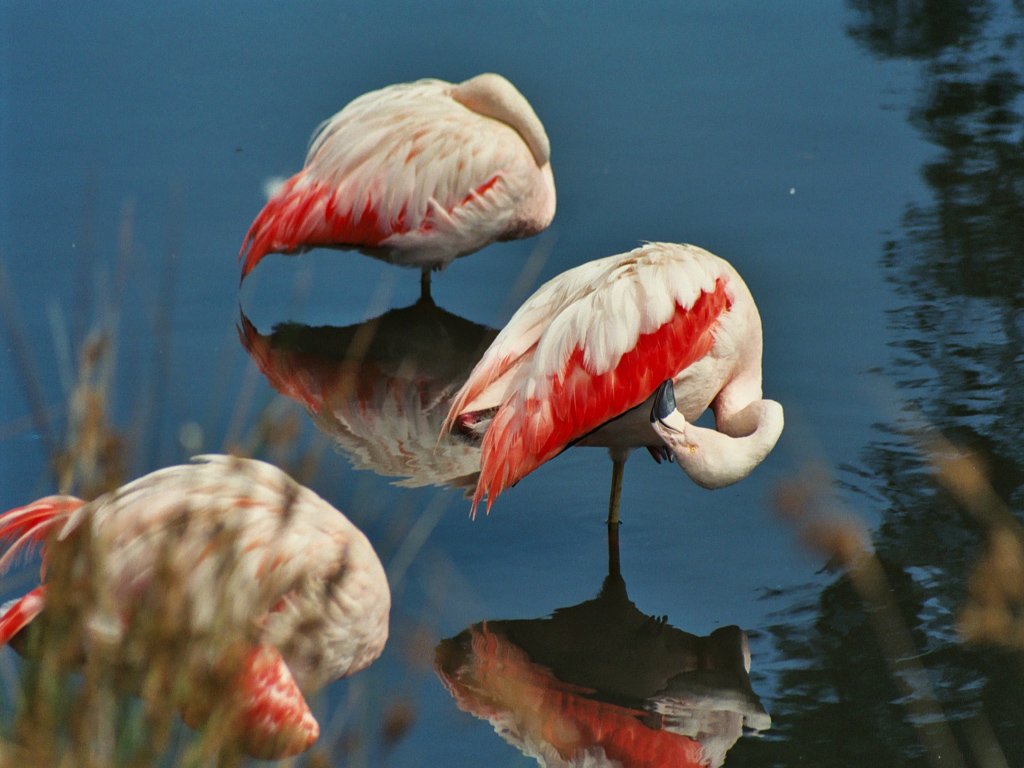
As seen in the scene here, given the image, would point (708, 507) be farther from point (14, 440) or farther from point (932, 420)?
point (14, 440)

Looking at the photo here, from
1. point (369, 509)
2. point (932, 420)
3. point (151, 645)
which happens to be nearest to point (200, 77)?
point (369, 509)

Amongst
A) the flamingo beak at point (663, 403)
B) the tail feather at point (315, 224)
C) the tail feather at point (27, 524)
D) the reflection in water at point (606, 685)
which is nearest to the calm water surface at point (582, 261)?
the reflection in water at point (606, 685)

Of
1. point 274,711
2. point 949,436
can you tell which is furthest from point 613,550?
point 274,711

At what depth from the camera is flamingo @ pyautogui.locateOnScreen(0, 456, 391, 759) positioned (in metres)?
2.35

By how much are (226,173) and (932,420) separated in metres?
3.89

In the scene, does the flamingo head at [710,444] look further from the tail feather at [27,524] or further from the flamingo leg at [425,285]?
the flamingo leg at [425,285]

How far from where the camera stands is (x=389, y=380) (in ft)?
15.4

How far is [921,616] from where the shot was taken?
129 inches

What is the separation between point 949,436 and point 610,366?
54.0 inches

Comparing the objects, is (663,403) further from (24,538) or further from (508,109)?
(508,109)

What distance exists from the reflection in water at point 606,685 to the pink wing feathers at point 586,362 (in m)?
0.45

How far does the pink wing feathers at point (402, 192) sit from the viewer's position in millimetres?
5129

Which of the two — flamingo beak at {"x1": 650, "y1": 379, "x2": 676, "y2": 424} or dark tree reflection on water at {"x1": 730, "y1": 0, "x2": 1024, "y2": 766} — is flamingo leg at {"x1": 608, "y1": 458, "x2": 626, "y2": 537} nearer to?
flamingo beak at {"x1": 650, "y1": 379, "x2": 676, "y2": 424}

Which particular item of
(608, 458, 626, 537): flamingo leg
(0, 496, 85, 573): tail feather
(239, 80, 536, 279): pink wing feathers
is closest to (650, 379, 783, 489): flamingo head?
(608, 458, 626, 537): flamingo leg
